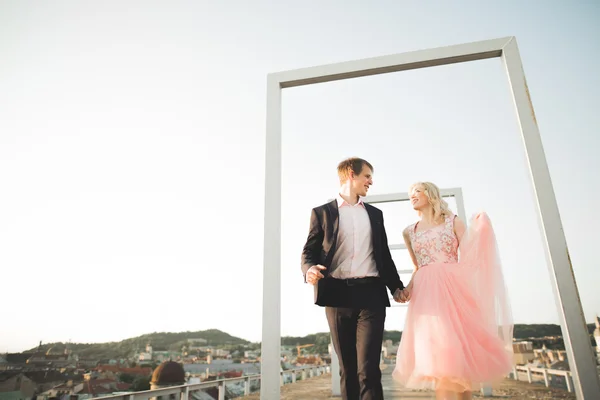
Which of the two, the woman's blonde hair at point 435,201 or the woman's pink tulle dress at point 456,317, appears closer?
the woman's pink tulle dress at point 456,317

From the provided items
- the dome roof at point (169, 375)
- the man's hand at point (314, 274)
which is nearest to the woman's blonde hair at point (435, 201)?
the man's hand at point (314, 274)

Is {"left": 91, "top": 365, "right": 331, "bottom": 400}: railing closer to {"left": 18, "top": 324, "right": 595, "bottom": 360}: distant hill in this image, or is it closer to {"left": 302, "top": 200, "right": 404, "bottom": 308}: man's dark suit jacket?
{"left": 302, "top": 200, "right": 404, "bottom": 308}: man's dark suit jacket

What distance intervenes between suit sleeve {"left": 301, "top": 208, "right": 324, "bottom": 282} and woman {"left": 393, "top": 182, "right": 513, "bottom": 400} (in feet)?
2.25

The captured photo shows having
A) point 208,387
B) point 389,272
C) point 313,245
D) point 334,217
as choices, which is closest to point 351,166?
point 334,217

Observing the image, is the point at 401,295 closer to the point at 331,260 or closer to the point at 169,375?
the point at 331,260

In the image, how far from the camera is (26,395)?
2862cm

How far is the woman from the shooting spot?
2.01 meters

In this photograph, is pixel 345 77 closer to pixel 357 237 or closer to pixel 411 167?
pixel 357 237

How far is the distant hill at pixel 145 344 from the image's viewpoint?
1185 inches

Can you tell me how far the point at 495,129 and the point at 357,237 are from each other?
1.68 meters

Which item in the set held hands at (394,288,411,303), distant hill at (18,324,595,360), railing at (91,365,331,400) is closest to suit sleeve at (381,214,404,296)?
held hands at (394,288,411,303)

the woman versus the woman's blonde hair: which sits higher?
the woman's blonde hair

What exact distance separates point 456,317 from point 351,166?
112cm

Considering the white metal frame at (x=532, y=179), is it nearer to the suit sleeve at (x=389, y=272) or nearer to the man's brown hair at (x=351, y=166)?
the man's brown hair at (x=351, y=166)
